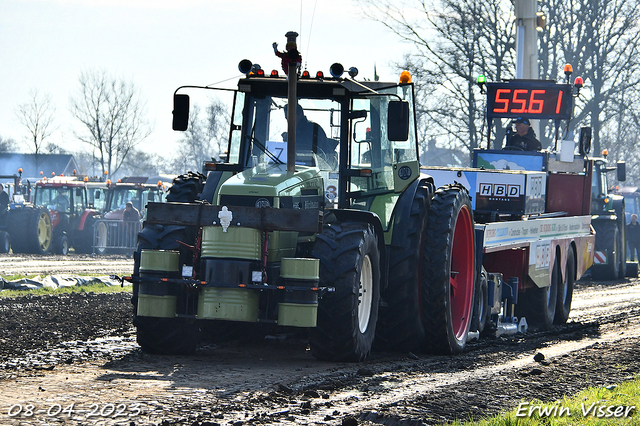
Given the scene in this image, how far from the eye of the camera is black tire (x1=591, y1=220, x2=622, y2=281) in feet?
71.3

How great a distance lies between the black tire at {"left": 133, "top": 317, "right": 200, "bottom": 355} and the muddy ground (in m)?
0.13

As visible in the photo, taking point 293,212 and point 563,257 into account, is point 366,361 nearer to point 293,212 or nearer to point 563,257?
point 293,212

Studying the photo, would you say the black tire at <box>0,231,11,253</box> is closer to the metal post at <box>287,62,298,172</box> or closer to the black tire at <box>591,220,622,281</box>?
the black tire at <box>591,220,622,281</box>

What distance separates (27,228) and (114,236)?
2659 millimetres

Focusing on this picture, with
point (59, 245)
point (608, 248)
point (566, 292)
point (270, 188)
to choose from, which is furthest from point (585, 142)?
point (59, 245)

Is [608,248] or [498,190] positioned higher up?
[498,190]

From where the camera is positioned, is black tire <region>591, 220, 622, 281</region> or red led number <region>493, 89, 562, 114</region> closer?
red led number <region>493, 89, 562, 114</region>

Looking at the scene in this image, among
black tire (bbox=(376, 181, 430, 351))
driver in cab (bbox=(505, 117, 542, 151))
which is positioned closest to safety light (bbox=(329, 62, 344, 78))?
black tire (bbox=(376, 181, 430, 351))

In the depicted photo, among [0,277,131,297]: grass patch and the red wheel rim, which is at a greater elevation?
the red wheel rim

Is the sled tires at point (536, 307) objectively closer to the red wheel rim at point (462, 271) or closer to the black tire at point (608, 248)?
the red wheel rim at point (462, 271)

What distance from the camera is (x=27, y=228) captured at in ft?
86.9

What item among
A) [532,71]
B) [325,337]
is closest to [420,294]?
[325,337]

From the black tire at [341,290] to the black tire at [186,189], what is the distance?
1746 mm

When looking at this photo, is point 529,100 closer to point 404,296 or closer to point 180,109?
point 404,296
